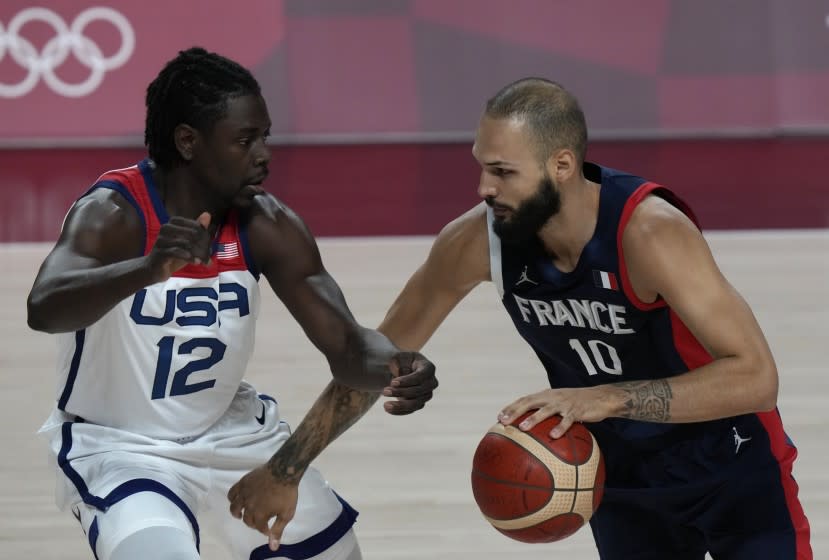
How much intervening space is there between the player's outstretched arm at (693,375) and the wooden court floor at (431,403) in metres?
1.39

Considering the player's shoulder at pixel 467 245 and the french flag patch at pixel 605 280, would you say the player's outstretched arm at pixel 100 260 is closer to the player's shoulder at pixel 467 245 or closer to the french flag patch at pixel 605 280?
the player's shoulder at pixel 467 245

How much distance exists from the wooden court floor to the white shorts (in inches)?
36.7

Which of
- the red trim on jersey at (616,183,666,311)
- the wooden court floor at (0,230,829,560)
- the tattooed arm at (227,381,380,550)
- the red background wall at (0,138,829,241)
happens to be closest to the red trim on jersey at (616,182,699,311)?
the red trim on jersey at (616,183,666,311)

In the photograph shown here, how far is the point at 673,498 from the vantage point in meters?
3.18

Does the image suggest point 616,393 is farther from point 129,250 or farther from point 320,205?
point 320,205

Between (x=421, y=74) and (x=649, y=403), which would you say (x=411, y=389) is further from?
(x=421, y=74)

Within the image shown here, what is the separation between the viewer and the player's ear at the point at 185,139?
10.6 feet

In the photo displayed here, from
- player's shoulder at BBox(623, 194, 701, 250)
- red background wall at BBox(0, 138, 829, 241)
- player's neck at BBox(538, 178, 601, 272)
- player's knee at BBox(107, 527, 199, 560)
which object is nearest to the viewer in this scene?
player's knee at BBox(107, 527, 199, 560)

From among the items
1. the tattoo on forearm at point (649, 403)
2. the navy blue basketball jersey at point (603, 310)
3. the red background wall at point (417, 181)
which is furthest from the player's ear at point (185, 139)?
the red background wall at point (417, 181)

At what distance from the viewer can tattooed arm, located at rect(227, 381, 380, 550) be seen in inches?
126

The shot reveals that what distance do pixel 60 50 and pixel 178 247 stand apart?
299 inches

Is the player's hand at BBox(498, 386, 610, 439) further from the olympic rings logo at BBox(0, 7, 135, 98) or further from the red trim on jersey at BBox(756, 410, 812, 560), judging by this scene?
the olympic rings logo at BBox(0, 7, 135, 98)

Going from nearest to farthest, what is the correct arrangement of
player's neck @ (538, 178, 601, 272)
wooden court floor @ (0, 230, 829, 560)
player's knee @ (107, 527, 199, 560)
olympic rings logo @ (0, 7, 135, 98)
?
player's knee @ (107, 527, 199, 560) → player's neck @ (538, 178, 601, 272) → wooden court floor @ (0, 230, 829, 560) → olympic rings logo @ (0, 7, 135, 98)

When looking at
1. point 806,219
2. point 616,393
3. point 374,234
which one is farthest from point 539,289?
point 806,219
